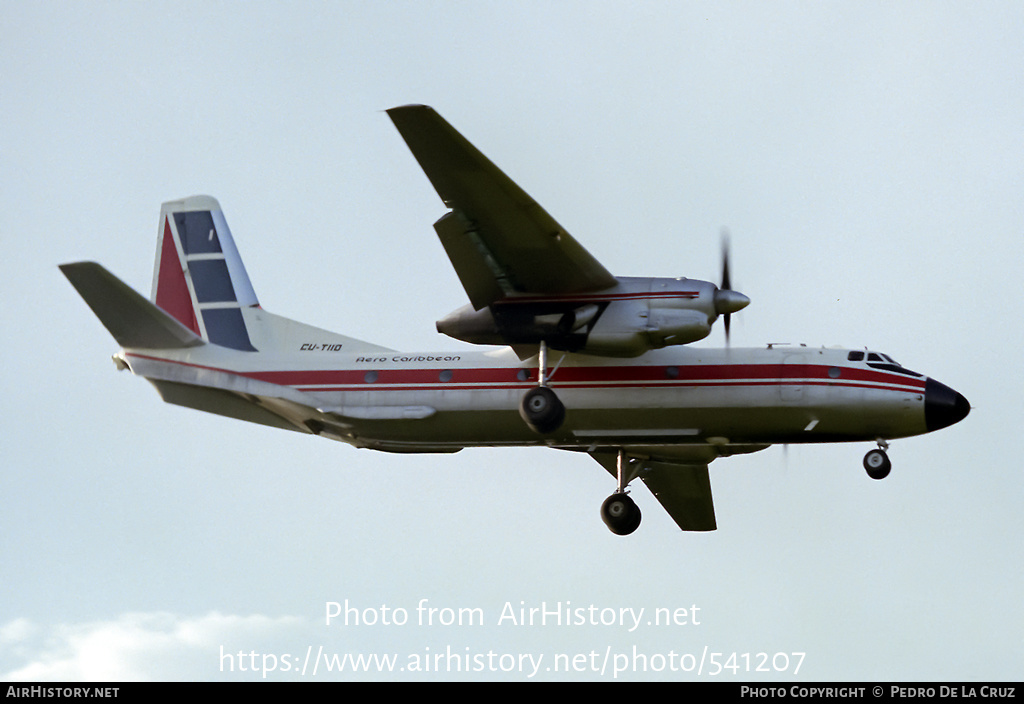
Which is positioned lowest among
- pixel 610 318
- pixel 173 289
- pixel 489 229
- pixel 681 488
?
pixel 681 488

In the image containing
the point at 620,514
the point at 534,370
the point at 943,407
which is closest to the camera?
the point at 943,407

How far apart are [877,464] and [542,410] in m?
5.03

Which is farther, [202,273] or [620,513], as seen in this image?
[202,273]

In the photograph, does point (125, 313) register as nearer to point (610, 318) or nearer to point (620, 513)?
point (610, 318)

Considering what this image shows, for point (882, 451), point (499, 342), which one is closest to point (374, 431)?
point (499, 342)

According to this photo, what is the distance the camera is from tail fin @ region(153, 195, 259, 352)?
23.6 meters

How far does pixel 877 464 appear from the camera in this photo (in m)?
20.3

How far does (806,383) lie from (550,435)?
12.9ft

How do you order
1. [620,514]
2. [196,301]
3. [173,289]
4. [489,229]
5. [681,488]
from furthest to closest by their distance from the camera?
[681,488], [173,289], [196,301], [620,514], [489,229]

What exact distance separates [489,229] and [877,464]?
670 cm

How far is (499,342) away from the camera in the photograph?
2084 cm

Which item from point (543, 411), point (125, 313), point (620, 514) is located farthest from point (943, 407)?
A: point (125, 313)

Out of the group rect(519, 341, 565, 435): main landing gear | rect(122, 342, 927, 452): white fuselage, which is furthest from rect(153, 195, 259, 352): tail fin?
rect(519, 341, 565, 435): main landing gear

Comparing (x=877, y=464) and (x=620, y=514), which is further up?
(x=877, y=464)
